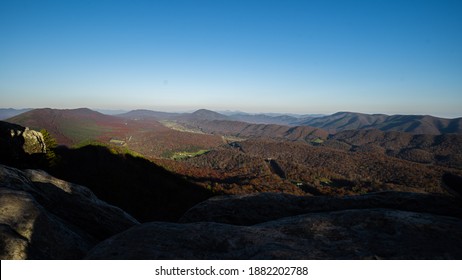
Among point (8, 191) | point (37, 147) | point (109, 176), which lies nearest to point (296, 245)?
point (8, 191)

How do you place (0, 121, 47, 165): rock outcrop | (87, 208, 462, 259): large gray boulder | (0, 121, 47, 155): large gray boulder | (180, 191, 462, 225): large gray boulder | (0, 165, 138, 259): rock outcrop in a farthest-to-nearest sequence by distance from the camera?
1. (0, 121, 47, 155): large gray boulder
2. (0, 121, 47, 165): rock outcrop
3. (180, 191, 462, 225): large gray boulder
4. (0, 165, 138, 259): rock outcrop
5. (87, 208, 462, 259): large gray boulder

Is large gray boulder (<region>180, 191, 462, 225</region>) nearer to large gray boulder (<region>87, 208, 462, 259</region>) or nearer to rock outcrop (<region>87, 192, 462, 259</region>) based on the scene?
rock outcrop (<region>87, 192, 462, 259</region>)

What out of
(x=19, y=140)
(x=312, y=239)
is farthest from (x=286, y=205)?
(x=19, y=140)

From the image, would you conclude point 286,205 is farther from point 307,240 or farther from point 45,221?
point 45,221

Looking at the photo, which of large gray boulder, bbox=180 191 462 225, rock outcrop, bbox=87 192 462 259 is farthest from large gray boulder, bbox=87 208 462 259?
large gray boulder, bbox=180 191 462 225

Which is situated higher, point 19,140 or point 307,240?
point 19,140

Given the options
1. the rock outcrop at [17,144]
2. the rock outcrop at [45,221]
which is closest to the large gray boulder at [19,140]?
the rock outcrop at [17,144]
